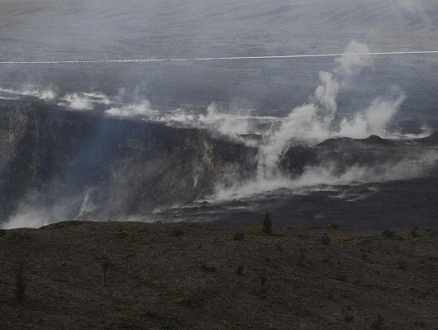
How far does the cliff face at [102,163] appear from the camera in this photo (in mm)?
51562

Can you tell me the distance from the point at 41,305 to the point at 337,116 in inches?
1698

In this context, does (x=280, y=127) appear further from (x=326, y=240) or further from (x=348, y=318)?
(x=348, y=318)

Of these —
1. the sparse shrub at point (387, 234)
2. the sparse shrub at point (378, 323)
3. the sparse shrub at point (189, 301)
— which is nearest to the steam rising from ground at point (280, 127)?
the sparse shrub at point (387, 234)

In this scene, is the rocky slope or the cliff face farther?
the cliff face

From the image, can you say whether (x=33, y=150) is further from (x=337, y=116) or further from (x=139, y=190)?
(x=337, y=116)

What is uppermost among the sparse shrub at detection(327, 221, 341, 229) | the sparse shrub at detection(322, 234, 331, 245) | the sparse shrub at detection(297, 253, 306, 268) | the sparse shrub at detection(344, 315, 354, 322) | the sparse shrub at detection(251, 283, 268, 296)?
the sparse shrub at detection(251, 283, 268, 296)

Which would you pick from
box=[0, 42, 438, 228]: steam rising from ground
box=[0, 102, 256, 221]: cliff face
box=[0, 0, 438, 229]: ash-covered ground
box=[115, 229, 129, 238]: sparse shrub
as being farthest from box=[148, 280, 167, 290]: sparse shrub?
box=[0, 102, 256, 221]: cliff face

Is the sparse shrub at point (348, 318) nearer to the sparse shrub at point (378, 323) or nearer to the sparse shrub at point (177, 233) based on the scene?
the sparse shrub at point (378, 323)

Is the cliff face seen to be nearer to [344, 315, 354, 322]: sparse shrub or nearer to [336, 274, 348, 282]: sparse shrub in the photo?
[336, 274, 348, 282]: sparse shrub

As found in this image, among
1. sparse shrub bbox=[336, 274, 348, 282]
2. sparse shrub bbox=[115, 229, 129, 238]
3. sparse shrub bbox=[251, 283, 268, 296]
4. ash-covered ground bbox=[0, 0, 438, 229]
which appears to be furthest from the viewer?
ash-covered ground bbox=[0, 0, 438, 229]

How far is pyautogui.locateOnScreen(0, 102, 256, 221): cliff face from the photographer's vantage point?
5156 cm

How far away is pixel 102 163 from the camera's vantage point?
192 ft

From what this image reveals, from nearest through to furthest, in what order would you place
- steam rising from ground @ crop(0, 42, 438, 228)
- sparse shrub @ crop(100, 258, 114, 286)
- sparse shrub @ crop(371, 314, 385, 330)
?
→ sparse shrub @ crop(371, 314, 385, 330) → sparse shrub @ crop(100, 258, 114, 286) → steam rising from ground @ crop(0, 42, 438, 228)

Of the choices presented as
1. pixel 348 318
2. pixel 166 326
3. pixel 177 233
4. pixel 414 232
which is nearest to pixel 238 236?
pixel 177 233
